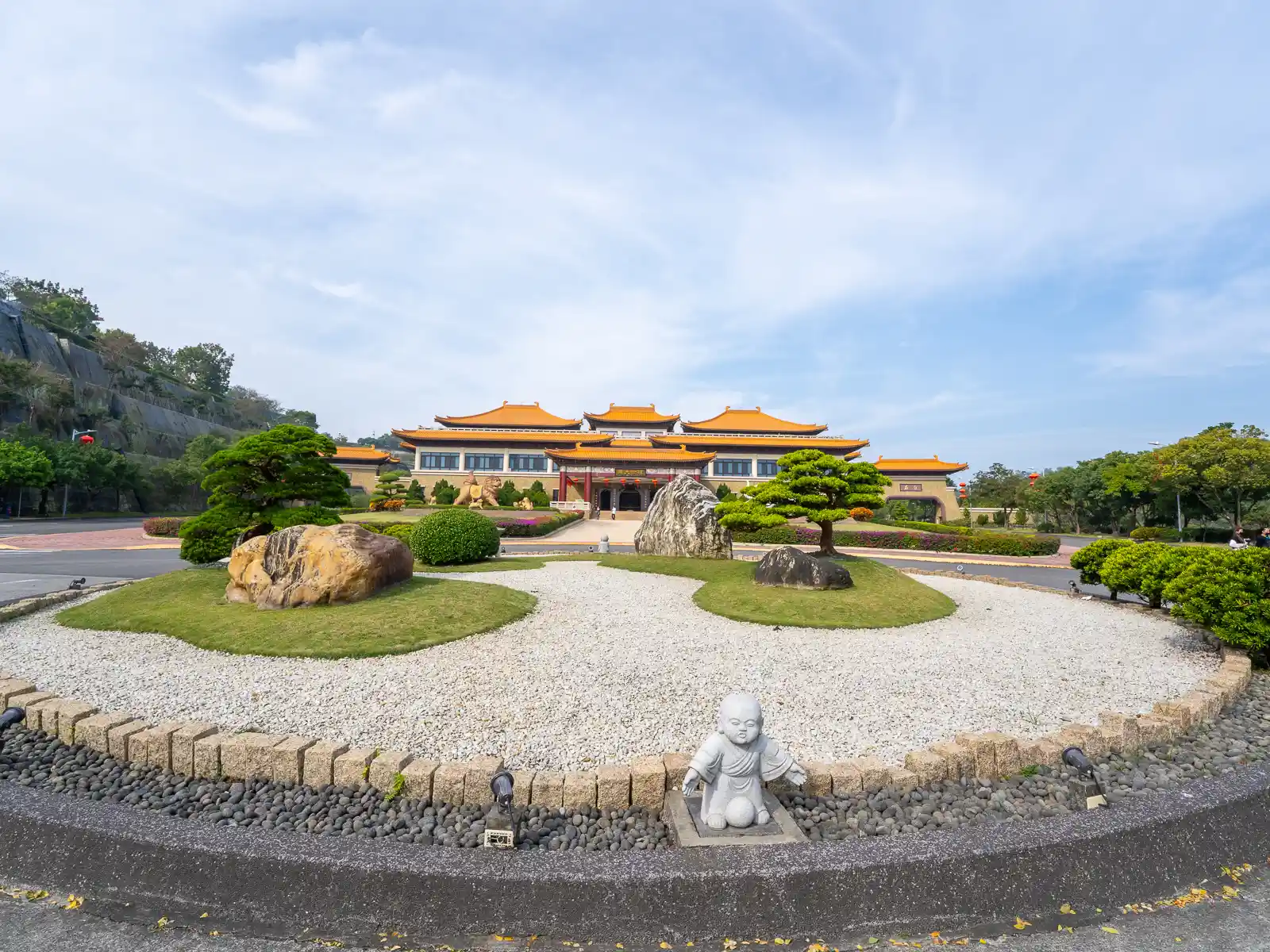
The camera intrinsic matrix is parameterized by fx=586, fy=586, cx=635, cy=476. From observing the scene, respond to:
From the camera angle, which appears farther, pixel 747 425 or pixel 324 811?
Result: pixel 747 425

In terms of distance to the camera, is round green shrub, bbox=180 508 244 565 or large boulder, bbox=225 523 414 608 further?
round green shrub, bbox=180 508 244 565

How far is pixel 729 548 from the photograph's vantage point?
14.5 m

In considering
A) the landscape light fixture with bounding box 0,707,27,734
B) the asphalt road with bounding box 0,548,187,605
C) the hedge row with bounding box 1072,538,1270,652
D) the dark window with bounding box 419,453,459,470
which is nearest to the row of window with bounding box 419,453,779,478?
the dark window with bounding box 419,453,459,470

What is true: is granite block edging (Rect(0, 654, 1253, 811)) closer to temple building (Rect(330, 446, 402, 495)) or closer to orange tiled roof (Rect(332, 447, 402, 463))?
temple building (Rect(330, 446, 402, 495))

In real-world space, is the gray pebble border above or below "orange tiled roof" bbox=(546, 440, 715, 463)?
below

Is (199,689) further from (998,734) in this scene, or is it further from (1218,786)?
(1218,786)

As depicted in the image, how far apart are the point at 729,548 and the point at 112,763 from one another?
1193 centimetres

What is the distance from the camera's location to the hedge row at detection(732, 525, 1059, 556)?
2472 cm

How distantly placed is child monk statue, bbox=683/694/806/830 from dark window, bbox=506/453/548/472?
137ft

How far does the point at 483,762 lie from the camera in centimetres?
373

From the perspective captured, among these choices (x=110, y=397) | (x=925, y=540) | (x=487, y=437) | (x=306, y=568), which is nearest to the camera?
(x=306, y=568)

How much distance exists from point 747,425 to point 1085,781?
44.5 m

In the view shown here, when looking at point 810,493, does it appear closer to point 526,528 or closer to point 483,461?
point 526,528

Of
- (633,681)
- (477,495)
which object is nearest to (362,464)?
(477,495)
